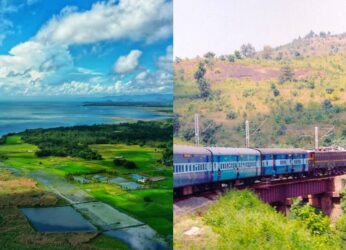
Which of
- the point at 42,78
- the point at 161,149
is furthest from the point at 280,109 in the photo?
the point at 42,78

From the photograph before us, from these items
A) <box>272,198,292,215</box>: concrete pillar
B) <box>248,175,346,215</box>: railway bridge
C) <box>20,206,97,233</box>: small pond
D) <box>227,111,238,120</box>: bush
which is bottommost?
<box>272,198,292,215</box>: concrete pillar

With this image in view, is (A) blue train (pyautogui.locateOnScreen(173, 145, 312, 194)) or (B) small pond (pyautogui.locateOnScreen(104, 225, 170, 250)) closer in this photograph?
(B) small pond (pyautogui.locateOnScreen(104, 225, 170, 250))

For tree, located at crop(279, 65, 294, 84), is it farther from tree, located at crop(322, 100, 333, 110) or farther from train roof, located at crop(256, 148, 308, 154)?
train roof, located at crop(256, 148, 308, 154)

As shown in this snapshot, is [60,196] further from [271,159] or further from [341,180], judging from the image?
[341,180]

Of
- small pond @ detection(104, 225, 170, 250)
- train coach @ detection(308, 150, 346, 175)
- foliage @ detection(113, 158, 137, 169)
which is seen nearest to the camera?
small pond @ detection(104, 225, 170, 250)

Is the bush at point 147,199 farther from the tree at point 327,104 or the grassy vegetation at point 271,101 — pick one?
the tree at point 327,104

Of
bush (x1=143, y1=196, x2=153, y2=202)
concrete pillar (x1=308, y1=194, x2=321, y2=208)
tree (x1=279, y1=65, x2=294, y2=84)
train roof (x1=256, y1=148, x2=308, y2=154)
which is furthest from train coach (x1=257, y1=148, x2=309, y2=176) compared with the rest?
bush (x1=143, y1=196, x2=153, y2=202)

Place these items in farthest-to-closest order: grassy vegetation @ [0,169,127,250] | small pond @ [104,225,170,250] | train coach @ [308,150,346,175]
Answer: train coach @ [308,150,346,175]
small pond @ [104,225,170,250]
grassy vegetation @ [0,169,127,250]
